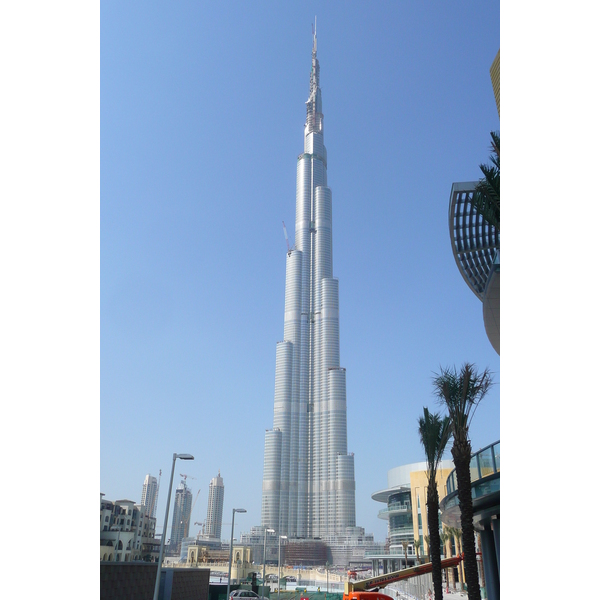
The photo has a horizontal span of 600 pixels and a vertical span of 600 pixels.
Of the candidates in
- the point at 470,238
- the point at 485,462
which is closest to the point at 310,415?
the point at 470,238

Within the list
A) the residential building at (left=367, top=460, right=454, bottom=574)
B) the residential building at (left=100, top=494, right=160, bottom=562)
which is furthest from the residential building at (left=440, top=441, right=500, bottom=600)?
the residential building at (left=367, top=460, right=454, bottom=574)

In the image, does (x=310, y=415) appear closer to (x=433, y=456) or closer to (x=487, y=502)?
(x=433, y=456)

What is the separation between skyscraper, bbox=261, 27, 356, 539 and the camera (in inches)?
5807

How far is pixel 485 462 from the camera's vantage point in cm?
1438

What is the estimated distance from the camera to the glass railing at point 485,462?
530 inches

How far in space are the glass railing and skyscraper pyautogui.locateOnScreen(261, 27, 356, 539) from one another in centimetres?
13630

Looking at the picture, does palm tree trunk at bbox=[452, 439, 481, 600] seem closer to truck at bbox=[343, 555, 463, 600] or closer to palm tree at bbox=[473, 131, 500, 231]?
palm tree at bbox=[473, 131, 500, 231]

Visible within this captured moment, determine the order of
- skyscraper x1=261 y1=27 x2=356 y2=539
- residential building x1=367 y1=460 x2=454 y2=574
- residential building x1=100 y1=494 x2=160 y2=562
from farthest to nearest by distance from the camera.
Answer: skyscraper x1=261 y1=27 x2=356 y2=539
residential building x1=367 y1=460 x2=454 y2=574
residential building x1=100 y1=494 x2=160 y2=562

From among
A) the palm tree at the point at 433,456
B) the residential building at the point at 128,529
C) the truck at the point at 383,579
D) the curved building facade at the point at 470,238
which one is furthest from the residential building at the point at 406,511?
the palm tree at the point at 433,456
